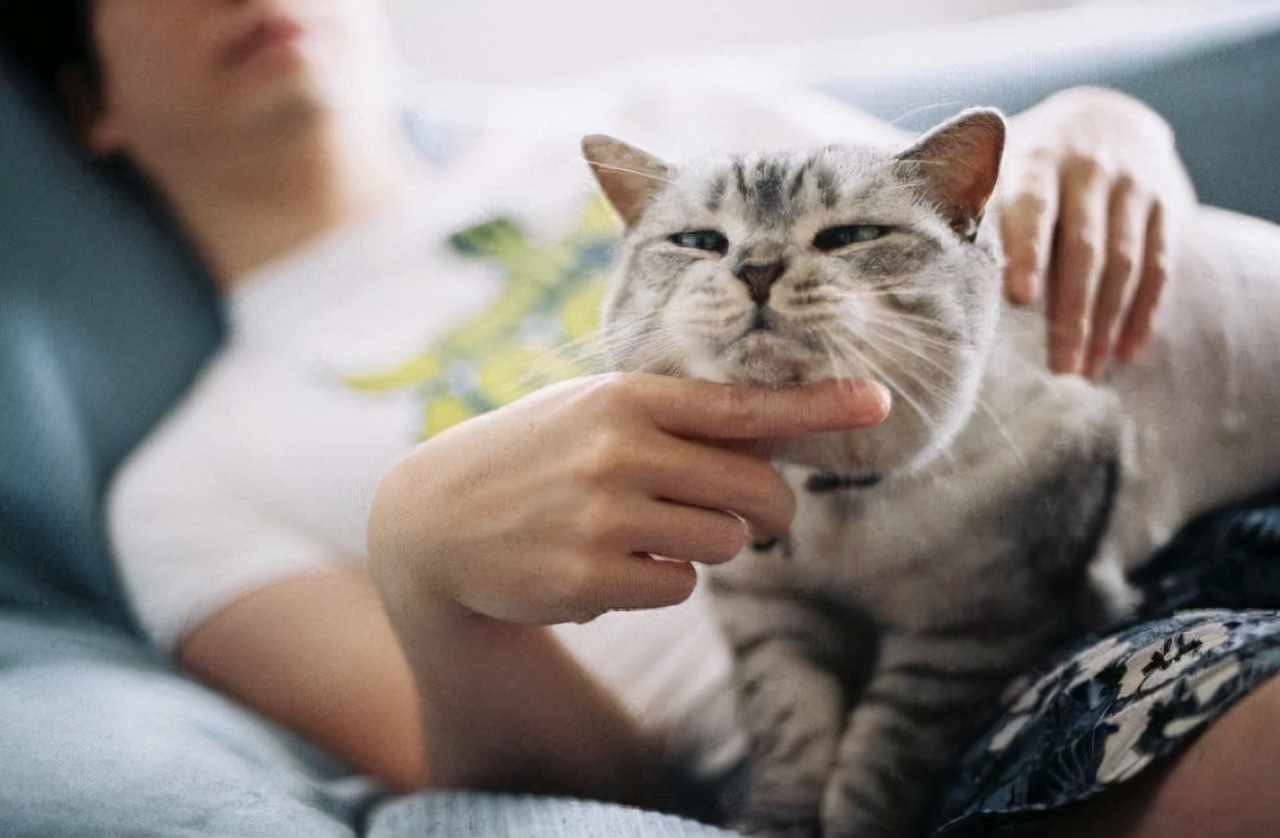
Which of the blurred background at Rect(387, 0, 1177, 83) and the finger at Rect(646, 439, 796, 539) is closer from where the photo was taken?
the finger at Rect(646, 439, 796, 539)

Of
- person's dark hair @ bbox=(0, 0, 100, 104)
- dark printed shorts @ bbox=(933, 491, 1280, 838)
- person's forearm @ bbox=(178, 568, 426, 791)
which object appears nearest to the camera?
dark printed shorts @ bbox=(933, 491, 1280, 838)

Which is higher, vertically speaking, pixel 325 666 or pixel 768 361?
pixel 768 361

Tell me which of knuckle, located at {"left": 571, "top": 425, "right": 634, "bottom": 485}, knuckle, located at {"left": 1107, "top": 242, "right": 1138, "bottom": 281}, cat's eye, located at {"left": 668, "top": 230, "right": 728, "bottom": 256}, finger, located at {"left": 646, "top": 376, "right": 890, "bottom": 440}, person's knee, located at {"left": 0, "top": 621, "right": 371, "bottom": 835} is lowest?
person's knee, located at {"left": 0, "top": 621, "right": 371, "bottom": 835}

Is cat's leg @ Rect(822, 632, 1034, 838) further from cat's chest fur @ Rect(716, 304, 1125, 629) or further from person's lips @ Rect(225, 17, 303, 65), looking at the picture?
person's lips @ Rect(225, 17, 303, 65)

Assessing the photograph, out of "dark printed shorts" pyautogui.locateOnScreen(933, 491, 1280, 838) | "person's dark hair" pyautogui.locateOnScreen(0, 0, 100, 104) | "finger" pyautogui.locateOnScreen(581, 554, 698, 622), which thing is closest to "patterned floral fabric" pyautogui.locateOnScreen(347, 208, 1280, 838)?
"dark printed shorts" pyautogui.locateOnScreen(933, 491, 1280, 838)

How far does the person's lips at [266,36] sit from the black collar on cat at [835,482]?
40 cm

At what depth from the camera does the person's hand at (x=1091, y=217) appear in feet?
1.62

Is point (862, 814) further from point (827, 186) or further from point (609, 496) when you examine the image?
point (827, 186)

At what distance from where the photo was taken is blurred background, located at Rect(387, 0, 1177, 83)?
584mm

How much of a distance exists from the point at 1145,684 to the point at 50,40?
→ 72cm

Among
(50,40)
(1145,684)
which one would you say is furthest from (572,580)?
(50,40)

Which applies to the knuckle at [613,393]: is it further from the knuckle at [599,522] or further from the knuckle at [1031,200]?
the knuckle at [1031,200]

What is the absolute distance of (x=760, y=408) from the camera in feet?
1.39

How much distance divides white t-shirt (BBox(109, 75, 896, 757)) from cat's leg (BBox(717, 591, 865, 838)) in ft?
0.06
